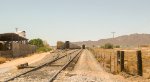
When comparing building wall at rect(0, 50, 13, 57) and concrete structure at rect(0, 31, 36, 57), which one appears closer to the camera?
building wall at rect(0, 50, 13, 57)

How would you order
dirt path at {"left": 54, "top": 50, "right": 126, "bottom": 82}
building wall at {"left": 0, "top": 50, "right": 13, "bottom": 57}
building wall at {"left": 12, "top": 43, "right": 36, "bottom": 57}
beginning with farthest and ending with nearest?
1. building wall at {"left": 12, "top": 43, "right": 36, "bottom": 57}
2. building wall at {"left": 0, "top": 50, "right": 13, "bottom": 57}
3. dirt path at {"left": 54, "top": 50, "right": 126, "bottom": 82}

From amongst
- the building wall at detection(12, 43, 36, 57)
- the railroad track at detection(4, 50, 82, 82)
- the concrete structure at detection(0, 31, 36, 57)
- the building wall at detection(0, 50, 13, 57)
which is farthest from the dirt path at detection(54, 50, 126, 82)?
the building wall at detection(12, 43, 36, 57)

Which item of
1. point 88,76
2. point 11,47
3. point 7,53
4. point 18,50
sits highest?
point 11,47

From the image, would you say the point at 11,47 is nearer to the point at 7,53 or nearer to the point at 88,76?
the point at 7,53

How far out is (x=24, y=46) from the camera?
56344 mm

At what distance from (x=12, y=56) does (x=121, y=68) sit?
27827mm

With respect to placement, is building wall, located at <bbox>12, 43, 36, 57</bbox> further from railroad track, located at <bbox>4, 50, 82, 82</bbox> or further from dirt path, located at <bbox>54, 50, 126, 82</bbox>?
dirt path, located at <bbox>54, 50, 126, 82</bbox>

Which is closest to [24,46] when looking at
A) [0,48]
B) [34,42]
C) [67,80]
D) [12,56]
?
[0,48]

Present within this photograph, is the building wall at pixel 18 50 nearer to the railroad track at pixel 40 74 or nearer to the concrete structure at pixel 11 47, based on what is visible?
the concrete structure at pixel 11 47

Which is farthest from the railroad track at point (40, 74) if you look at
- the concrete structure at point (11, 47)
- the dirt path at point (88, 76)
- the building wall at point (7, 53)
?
the concrete structure at point (11, 47)

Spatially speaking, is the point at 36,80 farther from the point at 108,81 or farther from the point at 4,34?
the point at 4,34

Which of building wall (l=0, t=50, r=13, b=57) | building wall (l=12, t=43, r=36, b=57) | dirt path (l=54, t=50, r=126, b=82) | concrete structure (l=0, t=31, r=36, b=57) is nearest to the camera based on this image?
Answer: dirt path (l=54, t=50, r=126, b=82)

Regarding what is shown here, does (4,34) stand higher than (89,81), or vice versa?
(4,34)

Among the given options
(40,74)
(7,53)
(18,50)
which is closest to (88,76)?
(40,74)
